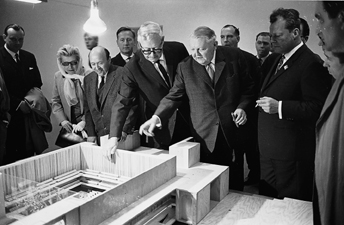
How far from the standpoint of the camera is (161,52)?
2.30 metres

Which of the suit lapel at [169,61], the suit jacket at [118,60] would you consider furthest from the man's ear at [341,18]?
the suit jacket at [118,60]

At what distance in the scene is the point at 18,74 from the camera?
7.11 feet

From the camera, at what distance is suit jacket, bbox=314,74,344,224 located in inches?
61.2

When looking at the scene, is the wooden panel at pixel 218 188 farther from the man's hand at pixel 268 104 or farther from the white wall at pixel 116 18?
the white wall at pixel 116 18

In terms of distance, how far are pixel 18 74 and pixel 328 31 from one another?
1858 millimetres

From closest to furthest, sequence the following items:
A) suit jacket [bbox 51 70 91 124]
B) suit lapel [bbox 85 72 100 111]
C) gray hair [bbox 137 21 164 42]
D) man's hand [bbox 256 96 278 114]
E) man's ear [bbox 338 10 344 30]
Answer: man's ear [bbox 338 10 344 30], man's hand [bbox 256 96 278 114], gray hair [bbox 137 21 164 42], suit jacket [bbox 51 70 91 124], suit lapel [bbox 85 72 100 111]

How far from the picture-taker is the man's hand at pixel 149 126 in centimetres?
233

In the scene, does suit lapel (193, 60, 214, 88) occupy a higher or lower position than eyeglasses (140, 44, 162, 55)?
lower

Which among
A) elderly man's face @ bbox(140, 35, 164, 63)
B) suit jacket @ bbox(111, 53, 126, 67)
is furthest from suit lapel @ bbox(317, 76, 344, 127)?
suit jacket @ bbox(111, 53, 126, 67)

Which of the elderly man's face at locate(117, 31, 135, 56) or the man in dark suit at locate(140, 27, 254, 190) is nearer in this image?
the man in dark suit at locate(140, 27, 254, 190)

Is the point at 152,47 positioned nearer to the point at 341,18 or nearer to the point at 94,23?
the point at 94,23

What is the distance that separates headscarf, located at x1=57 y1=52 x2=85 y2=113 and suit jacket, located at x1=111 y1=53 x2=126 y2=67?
9.3 inches

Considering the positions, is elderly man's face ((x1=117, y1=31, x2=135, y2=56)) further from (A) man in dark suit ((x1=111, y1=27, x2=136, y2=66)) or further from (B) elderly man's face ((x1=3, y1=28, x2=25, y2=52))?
(B) elderly man's face ((x1=3, y1=28, x2=25, y2=52))

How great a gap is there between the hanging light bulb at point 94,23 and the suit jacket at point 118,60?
211 mm
